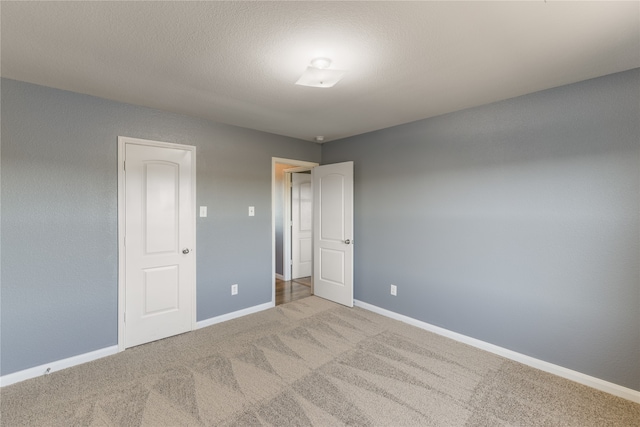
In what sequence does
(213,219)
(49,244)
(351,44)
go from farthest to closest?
(213,219)
(49,244)
(351,44)

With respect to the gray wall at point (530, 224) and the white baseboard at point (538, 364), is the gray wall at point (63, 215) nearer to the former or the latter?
the gray wall at point (530, 224)

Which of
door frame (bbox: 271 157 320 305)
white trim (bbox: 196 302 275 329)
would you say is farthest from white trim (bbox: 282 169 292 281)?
white trim (bbox: 196 302 275 329)

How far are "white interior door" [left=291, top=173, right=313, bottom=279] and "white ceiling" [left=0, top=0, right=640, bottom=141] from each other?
2641 millimetres

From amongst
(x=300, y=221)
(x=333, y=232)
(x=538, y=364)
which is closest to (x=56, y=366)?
(x=333, y=232)

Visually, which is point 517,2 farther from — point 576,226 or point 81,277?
point 81,277

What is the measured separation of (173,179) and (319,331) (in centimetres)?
227

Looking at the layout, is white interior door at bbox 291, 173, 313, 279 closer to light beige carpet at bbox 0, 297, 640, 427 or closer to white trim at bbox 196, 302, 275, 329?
white trim at bbox 196, 302, 275, 329

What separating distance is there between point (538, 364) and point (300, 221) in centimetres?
381

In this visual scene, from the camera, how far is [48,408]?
1.94 metres

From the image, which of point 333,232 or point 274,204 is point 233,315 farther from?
point 333,232

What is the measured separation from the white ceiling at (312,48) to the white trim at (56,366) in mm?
2296

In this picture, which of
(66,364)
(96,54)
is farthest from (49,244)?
(96,54)

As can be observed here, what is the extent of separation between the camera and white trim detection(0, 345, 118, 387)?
2.20 meters

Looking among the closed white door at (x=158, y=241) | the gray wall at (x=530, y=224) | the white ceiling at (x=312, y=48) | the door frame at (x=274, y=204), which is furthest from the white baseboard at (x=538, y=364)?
the closed white door at (x=158, y=241)
